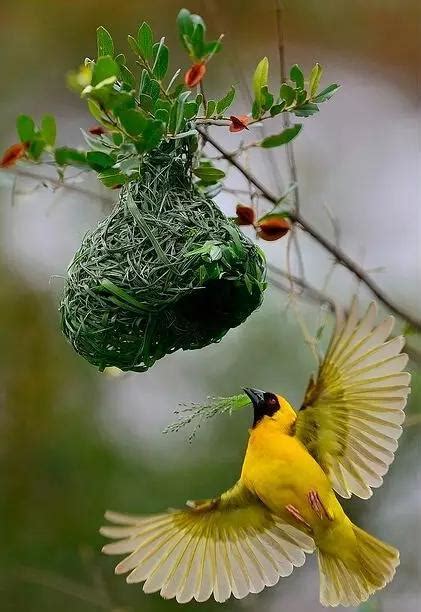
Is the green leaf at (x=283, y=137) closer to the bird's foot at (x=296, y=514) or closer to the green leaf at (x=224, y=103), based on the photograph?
the green leaf at (x=224, y=103)

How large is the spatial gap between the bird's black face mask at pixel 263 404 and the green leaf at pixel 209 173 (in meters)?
0.41

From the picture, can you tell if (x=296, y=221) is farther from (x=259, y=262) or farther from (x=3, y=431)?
(x=3, y=431)

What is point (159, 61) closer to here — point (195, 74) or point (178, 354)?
point (195, 74)

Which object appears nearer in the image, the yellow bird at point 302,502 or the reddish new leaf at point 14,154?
the reddish new leaf at point 14,154

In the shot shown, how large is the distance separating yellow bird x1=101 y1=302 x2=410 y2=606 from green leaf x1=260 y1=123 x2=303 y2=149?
1.04 feet

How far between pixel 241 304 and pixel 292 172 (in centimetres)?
37

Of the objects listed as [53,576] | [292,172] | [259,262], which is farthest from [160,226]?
[53,576]

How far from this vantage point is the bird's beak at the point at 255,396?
164 centimetres

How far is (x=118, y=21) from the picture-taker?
4.39 metres

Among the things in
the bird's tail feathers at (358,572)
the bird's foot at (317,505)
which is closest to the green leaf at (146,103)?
the bird's foot at (317,505)

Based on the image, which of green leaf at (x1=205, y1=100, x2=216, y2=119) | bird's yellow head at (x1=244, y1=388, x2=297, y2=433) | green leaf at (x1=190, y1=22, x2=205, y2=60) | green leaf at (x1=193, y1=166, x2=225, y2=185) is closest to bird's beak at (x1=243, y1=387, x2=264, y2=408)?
bird's yellow head at (x1=244, y1=388, x2=297, y2=433)

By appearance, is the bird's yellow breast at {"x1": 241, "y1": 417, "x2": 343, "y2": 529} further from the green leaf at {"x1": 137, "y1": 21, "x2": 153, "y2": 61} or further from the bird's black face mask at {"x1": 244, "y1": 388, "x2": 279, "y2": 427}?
the green leaf at {"x1": 137, "y1": 21, "x2": 153, "y2": 61}

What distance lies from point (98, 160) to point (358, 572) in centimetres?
106

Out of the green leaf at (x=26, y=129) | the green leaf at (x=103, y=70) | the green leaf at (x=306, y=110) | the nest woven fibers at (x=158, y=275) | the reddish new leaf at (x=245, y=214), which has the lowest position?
the nest woven fibers at (x=158, y=275)
